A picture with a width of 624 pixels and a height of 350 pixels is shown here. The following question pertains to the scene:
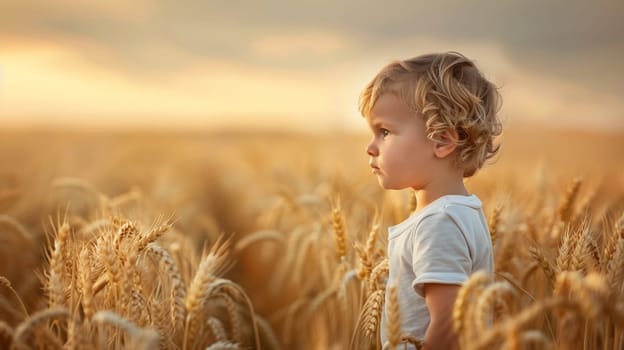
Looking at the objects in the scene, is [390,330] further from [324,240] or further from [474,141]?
[324,240]

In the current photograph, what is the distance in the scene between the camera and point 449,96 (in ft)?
6.00

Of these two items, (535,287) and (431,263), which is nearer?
(431,263)

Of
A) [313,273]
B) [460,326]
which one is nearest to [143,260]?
[460,326]

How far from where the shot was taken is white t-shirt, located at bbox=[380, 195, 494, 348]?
1.70 meters

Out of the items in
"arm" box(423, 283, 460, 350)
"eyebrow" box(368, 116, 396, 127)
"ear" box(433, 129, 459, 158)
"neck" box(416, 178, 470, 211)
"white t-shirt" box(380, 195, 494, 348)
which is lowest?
"arm" box(423, 283, 460, 350)

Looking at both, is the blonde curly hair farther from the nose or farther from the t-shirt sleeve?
the t-shirt sleeve

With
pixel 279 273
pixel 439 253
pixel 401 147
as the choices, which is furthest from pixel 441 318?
pixel 279 273

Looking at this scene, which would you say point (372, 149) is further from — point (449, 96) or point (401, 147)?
point (449, 96)

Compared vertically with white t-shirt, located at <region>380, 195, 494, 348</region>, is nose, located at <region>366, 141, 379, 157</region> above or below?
above

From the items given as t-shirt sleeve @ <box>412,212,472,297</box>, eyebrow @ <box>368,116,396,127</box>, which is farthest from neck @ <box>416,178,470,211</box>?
eyebrow @ <box>368,116,396,127</box>

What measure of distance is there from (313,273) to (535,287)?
1399 millimetres

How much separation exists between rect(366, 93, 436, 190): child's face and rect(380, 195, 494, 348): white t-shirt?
113 mm

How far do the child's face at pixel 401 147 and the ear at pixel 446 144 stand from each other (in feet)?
0.06

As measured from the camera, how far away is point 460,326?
4.55 ft
